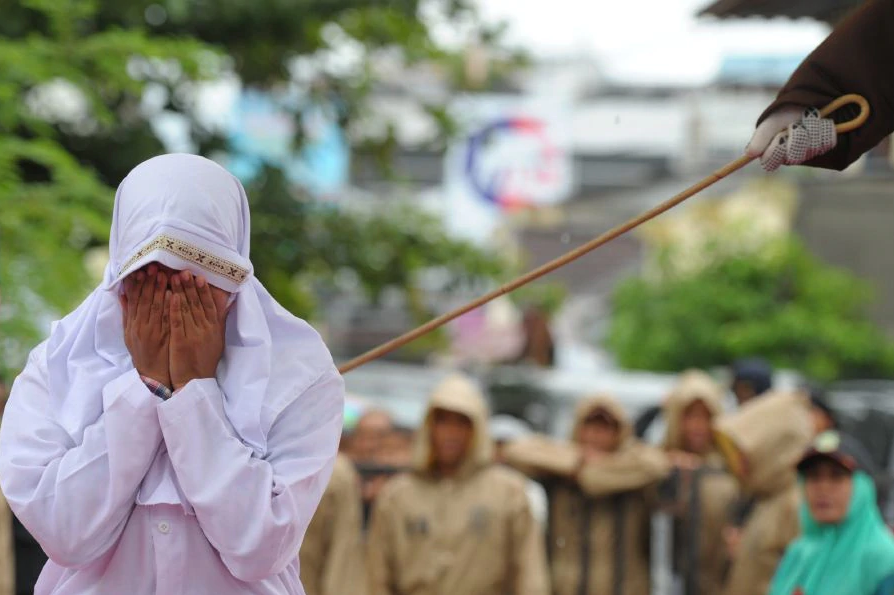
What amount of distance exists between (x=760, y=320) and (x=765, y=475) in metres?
10.5

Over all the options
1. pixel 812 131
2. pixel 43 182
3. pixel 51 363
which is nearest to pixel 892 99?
pixel 812 131

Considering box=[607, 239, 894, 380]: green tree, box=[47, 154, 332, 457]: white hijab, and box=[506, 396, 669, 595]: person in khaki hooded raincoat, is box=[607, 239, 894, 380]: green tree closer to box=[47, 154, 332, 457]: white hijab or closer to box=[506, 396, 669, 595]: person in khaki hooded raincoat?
box=[506, 396, 669, 595]: person in khaki hooded raincoat

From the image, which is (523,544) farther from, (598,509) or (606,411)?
(606,411)

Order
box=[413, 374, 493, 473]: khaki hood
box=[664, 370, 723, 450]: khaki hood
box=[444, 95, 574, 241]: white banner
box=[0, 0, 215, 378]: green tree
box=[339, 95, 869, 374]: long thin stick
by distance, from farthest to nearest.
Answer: box=[444, 95, 574, 241]: white banner, box=[664, 370, 723, 450]: khaki hood, box=[0, 0, 215, 378]: green tree, box=[413, 374, 493, 473]: khaki hood, box=[339, 95, 869, 374]: long thin stick

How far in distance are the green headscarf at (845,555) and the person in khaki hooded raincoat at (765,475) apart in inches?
47.5

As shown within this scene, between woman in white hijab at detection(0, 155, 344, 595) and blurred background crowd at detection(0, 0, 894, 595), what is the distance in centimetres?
370

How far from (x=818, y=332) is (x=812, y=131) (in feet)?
45.8

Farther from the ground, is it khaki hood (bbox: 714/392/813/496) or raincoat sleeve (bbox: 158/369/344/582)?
raincoat sleeve (bbox: 158/369/344/582)

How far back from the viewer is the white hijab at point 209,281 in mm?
3246

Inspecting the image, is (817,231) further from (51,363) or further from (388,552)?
(51,363)

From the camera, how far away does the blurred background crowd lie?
827 cm

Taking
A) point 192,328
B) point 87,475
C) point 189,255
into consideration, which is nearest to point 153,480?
point 87,475

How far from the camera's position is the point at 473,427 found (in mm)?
7359

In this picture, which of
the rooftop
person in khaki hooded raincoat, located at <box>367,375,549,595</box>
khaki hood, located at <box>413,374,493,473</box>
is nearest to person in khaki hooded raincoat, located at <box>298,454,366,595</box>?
person in khaki hooded raincoat, located at <box>367,375,549,595</box>
